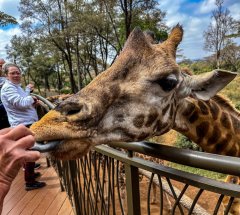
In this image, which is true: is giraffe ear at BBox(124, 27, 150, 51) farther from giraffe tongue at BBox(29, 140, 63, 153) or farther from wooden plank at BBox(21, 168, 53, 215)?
wooden plank at BBox(21, 168, 53, 215)

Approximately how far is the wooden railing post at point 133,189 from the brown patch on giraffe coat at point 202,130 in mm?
945

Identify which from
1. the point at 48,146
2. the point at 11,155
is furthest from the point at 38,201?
the point at 11,155

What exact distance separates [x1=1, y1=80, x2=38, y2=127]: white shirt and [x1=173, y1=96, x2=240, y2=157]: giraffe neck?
2112 millimetres

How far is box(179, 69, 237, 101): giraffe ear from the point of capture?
1.96 m

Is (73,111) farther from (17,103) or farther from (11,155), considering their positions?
(17,103)

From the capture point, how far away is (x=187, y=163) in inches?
50.3

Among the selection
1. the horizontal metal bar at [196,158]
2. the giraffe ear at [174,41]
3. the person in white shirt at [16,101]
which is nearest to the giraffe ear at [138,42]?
the giraffe ear at [174,41]

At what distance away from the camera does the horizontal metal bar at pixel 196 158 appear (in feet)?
3.60

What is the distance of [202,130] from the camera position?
2484 millimetres

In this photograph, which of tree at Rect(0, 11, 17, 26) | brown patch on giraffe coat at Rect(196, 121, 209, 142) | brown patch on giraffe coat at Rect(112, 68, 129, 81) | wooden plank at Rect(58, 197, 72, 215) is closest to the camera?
brown patch on giraffe coat at Rect(112, 68, 129, 81)

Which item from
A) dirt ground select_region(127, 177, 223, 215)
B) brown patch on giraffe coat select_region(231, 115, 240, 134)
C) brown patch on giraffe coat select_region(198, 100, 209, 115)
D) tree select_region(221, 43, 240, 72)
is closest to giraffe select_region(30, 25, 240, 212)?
brown patch on giraffe coat select_region(198, 100, 209, 115)

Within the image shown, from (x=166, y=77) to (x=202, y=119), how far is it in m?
0.73

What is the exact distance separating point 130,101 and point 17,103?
2.31 m

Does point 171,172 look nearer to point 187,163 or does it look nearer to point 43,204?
point 187,163
